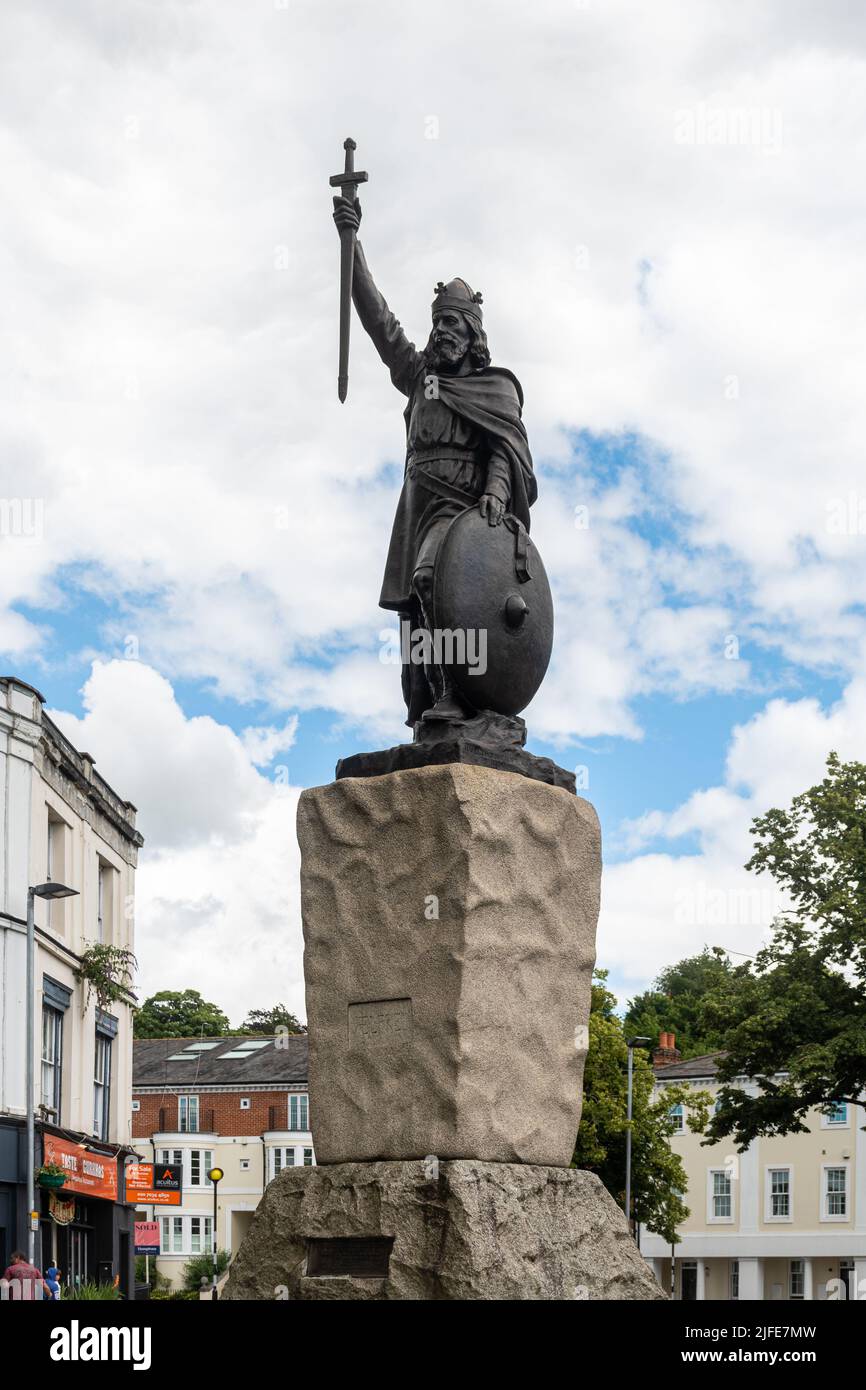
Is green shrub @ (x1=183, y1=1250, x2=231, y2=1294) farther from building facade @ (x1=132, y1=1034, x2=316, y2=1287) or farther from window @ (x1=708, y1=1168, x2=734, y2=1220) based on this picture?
window @ (x1=708, y1=1168, x2=734, y2=1220)

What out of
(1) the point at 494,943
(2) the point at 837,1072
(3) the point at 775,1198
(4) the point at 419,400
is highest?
(4) the point at 419,400

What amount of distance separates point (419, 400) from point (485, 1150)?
4168 mm

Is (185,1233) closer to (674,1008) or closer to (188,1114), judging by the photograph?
(188,1114)

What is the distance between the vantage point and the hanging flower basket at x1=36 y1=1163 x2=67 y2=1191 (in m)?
33.2

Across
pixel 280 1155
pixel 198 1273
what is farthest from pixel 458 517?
pixel 280 1155

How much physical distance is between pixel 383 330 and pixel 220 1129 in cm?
6872

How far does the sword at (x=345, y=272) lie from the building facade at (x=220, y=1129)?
6463 cm

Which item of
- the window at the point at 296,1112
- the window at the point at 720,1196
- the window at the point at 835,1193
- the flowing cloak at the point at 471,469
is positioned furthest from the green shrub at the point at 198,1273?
the flowing cloak at the point at 471,469

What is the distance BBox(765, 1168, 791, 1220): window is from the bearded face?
55436 millimetres

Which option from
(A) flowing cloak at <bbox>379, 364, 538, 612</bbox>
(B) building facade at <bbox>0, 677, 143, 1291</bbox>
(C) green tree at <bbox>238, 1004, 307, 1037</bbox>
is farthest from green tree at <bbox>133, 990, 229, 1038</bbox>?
(A) flowing cloak at <bbox>379, 364, 538, 612</bbox>

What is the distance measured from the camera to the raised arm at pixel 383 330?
34.0ft

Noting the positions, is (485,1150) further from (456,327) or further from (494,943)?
(456,327)
